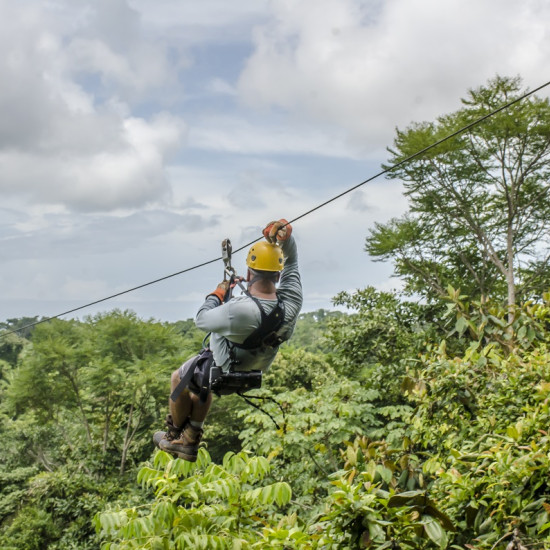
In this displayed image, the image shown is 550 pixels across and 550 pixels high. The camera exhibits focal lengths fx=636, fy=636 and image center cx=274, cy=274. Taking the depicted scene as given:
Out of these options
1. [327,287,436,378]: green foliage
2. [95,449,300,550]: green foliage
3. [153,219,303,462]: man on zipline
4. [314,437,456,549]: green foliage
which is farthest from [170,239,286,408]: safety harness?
[327,287,436,378]: green foliage

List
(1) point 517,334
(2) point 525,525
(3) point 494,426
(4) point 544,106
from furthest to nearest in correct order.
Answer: (4) point 544,106, (1) point 517,334, (3) point 494,426, (2) point 525,525

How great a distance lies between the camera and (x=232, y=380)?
10.5 feet

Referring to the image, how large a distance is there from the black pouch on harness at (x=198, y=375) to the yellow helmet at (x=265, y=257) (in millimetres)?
593

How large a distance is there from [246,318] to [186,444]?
1.07 meters

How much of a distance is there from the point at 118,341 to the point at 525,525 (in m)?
13.2

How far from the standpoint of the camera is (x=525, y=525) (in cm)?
294

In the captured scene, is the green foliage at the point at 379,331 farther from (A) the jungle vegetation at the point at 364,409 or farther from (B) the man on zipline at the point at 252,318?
(B) the man on zipline at the point at 252,318

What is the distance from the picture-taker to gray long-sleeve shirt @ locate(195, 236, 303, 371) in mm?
2957

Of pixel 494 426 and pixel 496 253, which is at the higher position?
pixel 496 253

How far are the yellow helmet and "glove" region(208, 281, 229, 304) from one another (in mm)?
179

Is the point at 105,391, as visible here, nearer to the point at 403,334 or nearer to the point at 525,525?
the point at 403,334

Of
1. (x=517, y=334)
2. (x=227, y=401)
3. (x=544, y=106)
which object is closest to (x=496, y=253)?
(x=544, y=106)

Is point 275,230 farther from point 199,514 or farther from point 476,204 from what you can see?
point 476,204

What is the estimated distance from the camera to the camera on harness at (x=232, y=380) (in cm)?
317
